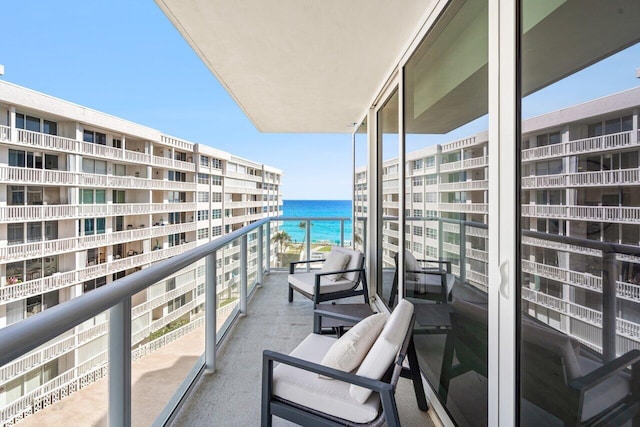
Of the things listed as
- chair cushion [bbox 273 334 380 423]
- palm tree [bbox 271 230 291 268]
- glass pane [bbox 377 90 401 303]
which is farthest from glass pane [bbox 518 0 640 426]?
palm tree [bbox 271 230 291 268]

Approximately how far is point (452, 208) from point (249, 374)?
1.96 meters

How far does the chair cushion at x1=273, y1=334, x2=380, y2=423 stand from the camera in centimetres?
153

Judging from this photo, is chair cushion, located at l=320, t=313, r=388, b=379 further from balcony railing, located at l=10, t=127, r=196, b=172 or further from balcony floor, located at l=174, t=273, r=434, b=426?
balcony railing, located at l=10, t=127, r=196, b=172

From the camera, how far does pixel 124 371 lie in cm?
144

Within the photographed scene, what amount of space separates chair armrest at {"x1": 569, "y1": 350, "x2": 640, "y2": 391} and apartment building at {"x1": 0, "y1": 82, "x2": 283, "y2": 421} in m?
1.52

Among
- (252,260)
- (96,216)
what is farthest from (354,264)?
(96,216)

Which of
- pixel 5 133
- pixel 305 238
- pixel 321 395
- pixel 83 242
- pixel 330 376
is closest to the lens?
pixel 330 376

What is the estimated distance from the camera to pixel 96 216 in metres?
21.0

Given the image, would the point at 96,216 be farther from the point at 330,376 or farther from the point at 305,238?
the point at 330,376

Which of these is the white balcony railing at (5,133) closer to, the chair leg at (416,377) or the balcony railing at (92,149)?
the balcony railing at (92,149)

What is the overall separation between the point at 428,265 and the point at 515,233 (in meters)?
1.03

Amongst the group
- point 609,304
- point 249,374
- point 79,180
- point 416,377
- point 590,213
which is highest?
point 79,180

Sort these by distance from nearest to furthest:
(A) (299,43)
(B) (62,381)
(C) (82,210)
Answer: (B) (62,381)
(A) (299,43)
(C) (82,210)

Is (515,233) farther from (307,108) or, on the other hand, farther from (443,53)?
(307,108)
